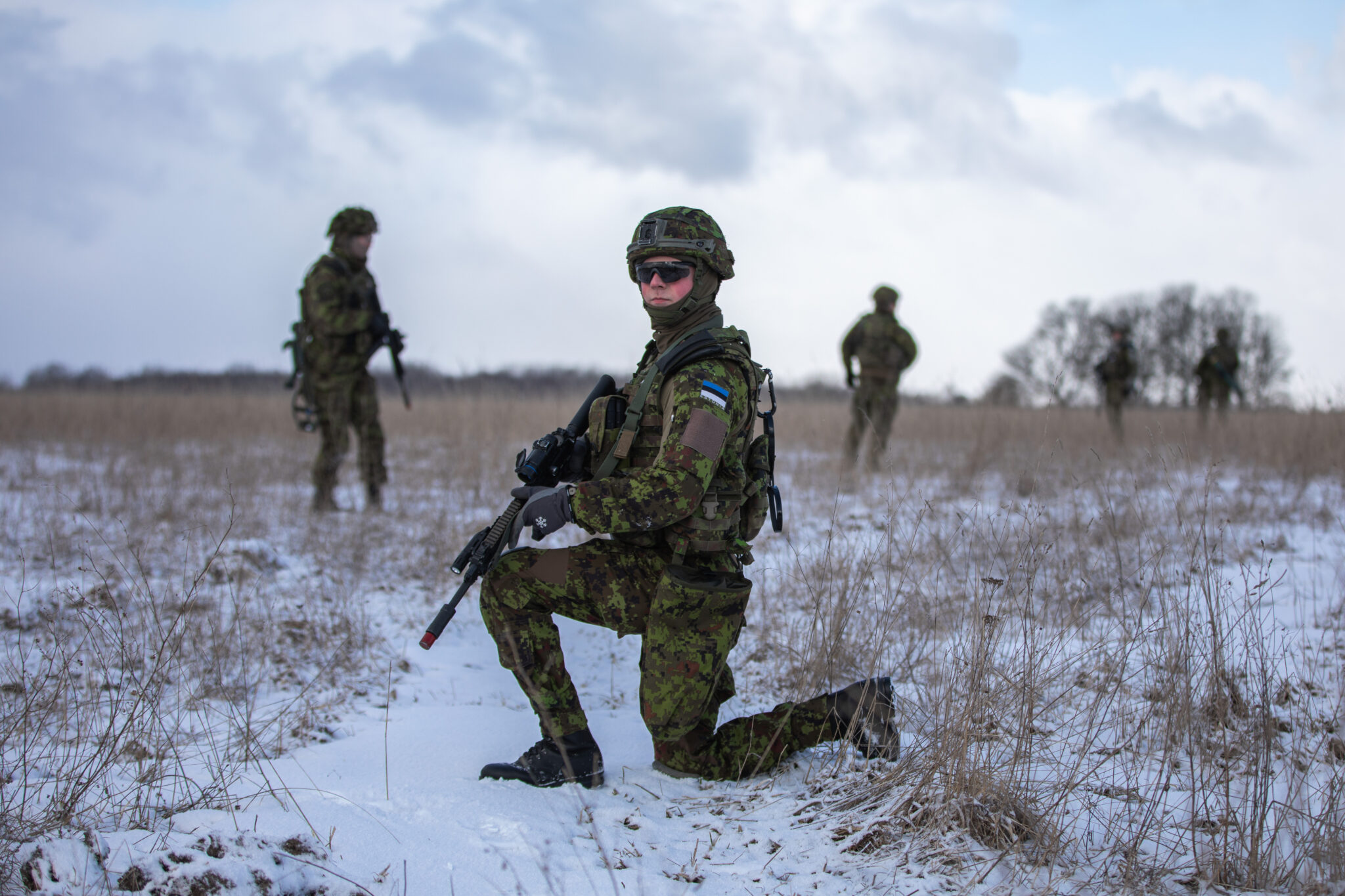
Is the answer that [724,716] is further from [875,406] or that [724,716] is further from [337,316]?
[875,406]

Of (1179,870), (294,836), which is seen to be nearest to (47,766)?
(294,836)

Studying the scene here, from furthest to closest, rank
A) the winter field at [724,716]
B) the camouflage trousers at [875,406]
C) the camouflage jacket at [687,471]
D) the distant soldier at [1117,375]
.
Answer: the distant soldier at [1117,375]
the camouflage trousers at [875,406]
the camouflage jacket at [687,471]
the winter field at [724,716]

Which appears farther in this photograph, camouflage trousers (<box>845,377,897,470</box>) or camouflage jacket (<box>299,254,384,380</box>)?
camouflage trousers (<box>845,377,897,470</box>)

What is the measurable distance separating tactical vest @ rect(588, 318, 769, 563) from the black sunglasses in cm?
18

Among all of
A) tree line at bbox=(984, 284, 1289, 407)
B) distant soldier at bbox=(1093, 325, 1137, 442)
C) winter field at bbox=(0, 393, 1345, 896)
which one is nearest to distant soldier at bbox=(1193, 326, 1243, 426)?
distant soldier at bbox=(1093, 325, 1137, 442)

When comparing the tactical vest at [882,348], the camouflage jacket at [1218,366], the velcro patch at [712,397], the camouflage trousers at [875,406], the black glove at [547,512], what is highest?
the camouflage jacket at [1218,366]

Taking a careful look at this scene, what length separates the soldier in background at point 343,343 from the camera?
611cm

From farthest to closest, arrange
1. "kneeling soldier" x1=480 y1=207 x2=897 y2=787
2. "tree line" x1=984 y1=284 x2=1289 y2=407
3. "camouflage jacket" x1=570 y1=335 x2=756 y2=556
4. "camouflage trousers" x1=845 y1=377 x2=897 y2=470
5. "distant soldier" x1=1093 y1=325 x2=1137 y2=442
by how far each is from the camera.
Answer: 1. "tree line" x1=984 y1=284 x2=1289 y2=407
2. "distant soldier" x1=1093 y1=325 x2=1137 y2=442
3. "camouflage trousers" x1=845 y1=377 x2=897 y2=470
4. "kneeling soldier" x1=480 y1=207 x2=897 y2=787
5. "camouflage jacket" x1=570 y1=335 x2=756 y2=556

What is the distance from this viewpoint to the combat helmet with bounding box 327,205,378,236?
6.13m

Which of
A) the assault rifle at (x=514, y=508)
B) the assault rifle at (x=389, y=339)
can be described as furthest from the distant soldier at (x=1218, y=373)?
the assault rifle at (x=514, y=508)

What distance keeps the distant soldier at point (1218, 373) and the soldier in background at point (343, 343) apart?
10.8m

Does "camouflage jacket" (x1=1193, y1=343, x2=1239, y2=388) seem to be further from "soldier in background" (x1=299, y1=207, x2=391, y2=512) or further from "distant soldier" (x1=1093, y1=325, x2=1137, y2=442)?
"soldier in background" (x1=299, y1=207, x2=391, y2=512)

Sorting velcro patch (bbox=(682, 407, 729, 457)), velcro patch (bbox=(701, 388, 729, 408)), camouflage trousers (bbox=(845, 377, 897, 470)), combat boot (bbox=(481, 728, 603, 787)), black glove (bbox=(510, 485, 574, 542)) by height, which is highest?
camouflage trousers (bbox=(845, 377, 897, 470))

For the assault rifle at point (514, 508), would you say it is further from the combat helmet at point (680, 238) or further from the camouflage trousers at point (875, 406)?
the camouflage trousers at point (875, 406)
